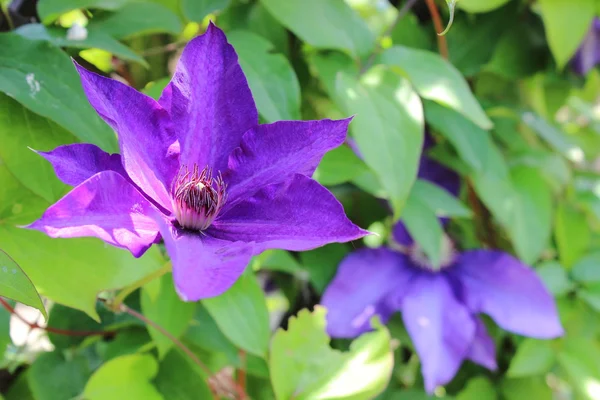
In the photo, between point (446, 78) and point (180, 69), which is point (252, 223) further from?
point (446, 78)

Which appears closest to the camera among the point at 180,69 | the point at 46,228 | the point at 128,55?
the point at 46,228

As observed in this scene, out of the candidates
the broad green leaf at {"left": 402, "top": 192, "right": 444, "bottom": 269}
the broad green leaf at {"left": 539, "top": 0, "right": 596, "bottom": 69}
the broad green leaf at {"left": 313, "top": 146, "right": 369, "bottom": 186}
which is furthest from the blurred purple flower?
the broad green leaf at {"left": 313, "top": 146, "right": 369, "bottom": 186}

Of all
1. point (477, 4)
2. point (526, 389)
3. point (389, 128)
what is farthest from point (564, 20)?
point (526, 389)

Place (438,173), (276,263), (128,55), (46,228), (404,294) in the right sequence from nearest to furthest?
1. (46,228)
2. (128,55)
3. (276,263)
4. (404,294)
5. (438,173)

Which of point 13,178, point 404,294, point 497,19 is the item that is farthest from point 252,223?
point 497,19

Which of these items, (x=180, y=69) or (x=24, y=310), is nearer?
(x=180, y=69)

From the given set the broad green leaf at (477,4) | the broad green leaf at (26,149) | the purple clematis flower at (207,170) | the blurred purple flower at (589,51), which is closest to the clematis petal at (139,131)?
the purple clematis flower at (207,170)

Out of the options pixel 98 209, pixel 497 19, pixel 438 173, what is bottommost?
pixel 438 173
